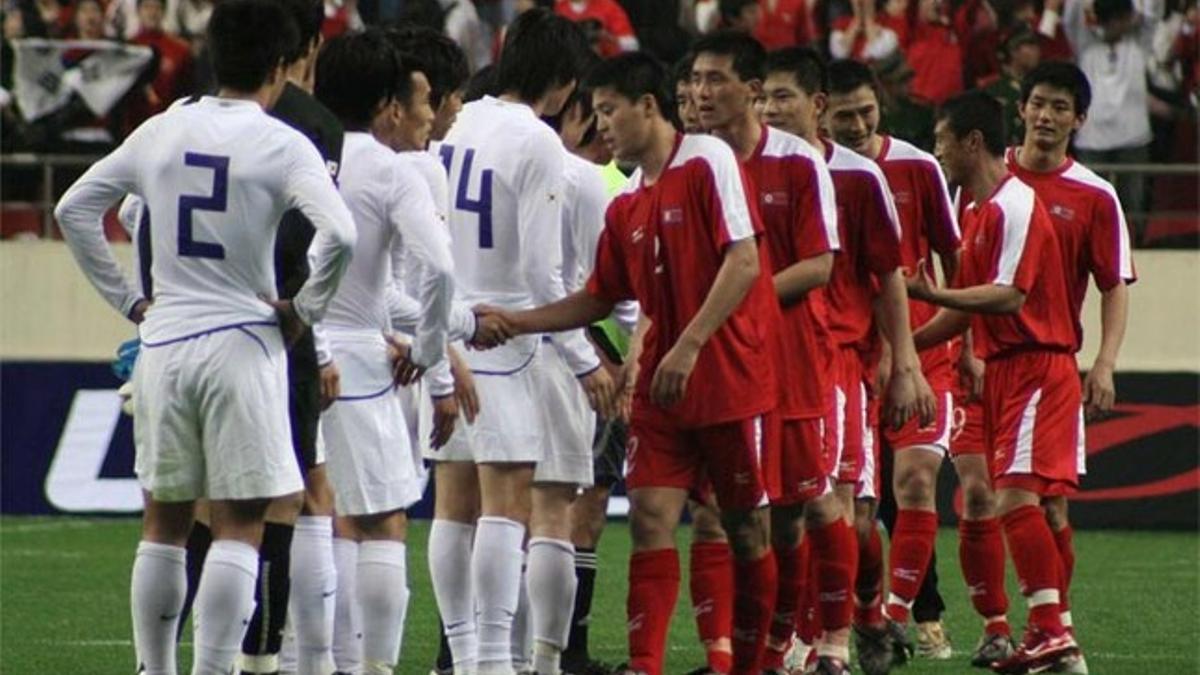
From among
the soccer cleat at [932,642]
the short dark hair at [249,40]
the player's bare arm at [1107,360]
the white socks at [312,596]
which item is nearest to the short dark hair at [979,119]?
the player's bare arm at [1107,360]

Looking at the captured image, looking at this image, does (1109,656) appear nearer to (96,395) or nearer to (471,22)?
(96,395)

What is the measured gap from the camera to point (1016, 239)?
33.1 ft

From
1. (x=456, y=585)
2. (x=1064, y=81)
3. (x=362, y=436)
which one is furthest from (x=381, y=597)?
Result: (x=1064, y=81)

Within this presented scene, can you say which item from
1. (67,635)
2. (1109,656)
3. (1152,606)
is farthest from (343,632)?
(1152,606)

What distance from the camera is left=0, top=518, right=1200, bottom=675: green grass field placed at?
1055 centimetres

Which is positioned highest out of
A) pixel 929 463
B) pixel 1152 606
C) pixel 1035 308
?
pixel 1035 308

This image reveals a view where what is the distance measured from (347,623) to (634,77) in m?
2.01

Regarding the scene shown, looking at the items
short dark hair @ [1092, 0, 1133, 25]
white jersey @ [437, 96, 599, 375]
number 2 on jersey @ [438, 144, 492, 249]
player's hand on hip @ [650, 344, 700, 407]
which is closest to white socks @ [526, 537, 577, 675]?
white jersey @ [437, 96, 599, 375]

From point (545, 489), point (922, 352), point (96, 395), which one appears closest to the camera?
point (545, 489)

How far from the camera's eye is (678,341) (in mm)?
8312

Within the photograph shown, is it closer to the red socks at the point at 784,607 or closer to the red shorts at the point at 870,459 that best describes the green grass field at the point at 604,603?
the red shorts at the point at 870,459

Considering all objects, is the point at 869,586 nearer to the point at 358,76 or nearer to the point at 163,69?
the point at 358,76

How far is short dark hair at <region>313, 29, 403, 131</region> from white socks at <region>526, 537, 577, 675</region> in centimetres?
161

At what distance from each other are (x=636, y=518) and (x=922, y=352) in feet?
8.66
